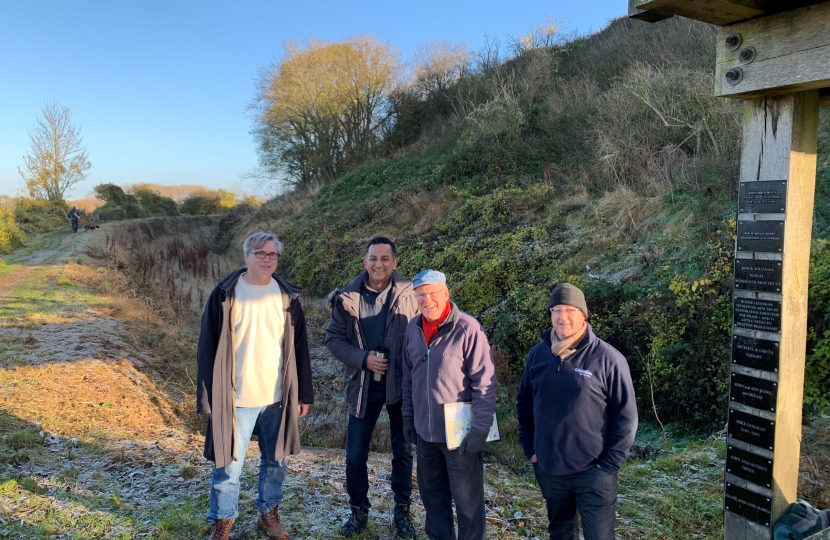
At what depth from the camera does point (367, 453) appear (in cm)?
365

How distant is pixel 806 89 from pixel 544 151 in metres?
11.6

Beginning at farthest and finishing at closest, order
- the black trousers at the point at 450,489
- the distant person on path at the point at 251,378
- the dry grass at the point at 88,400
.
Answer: the dry grass at the point at 88,400, the distant person on path at the point at 251,378, the black trousers at the point at 450,489

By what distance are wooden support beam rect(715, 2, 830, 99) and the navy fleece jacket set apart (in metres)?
1.47

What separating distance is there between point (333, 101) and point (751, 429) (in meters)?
28.2

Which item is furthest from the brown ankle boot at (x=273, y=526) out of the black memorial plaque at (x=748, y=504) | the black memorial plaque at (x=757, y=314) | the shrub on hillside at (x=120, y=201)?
the shrub on hillside at (x=120, y=201)

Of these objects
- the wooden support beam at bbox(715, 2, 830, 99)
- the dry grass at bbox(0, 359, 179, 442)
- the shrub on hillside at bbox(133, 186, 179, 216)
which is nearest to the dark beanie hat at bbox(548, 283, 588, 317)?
the wooden support beam at bbox(715, 2, 830, 99)

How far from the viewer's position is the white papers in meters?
2.97

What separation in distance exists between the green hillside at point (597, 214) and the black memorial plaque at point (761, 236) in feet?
8.71

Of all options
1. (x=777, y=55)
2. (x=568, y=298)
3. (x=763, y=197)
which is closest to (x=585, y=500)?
(x=568, y=298)

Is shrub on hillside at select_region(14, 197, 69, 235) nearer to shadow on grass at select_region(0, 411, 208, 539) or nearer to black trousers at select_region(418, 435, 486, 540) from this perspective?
shadow on grass at select_region(0, 411, 208, 539)

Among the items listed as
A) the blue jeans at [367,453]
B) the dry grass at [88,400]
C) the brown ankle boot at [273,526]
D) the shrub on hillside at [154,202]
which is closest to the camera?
the brown ankle boot at [273,526]

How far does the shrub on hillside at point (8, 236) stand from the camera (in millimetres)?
19562

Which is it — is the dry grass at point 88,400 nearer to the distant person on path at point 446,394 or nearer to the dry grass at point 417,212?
the distant person on path at point 446,394

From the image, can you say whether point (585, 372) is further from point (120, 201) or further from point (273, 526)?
point (120, 201)
